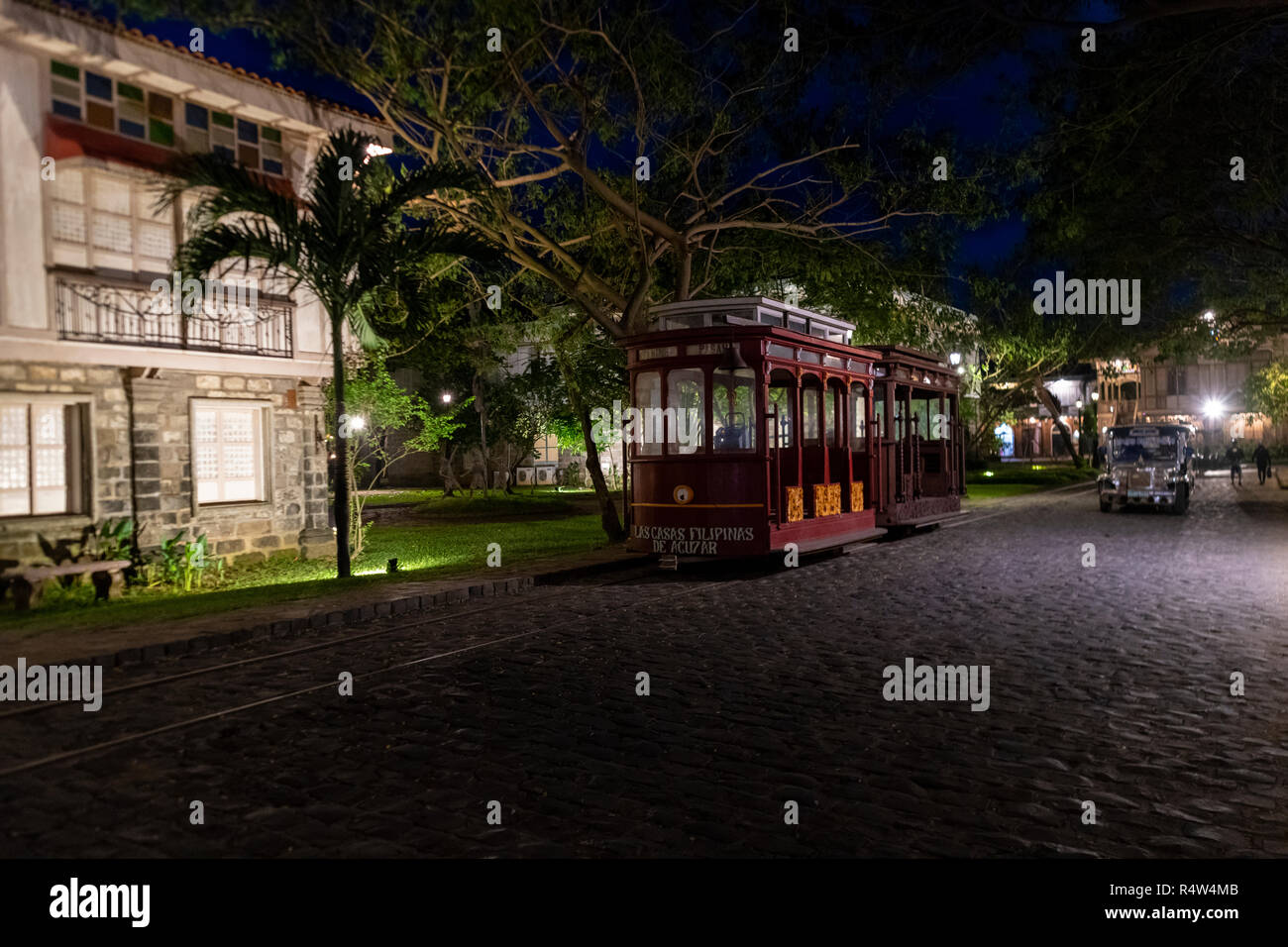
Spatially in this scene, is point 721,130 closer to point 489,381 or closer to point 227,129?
point 227,129

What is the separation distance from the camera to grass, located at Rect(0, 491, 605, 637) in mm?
11461

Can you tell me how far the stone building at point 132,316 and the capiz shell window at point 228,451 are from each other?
3cm

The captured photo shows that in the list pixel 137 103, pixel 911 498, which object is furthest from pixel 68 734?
pixel 911 498

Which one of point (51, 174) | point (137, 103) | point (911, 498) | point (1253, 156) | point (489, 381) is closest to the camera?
point (51, 174)

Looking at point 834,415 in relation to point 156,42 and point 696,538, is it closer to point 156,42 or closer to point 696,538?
point 696,538

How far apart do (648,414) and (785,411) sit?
2.47 metres

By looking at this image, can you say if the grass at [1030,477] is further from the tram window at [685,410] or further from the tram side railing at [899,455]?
the tram window at [685,410]

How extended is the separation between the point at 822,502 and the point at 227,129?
38.0 feet

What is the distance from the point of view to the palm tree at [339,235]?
12.9 meters

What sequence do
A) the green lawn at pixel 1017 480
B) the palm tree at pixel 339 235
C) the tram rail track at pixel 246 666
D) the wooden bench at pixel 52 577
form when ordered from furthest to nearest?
1. the green lawn at pixel 1017 480
2. the palm tree at pixel 339 235
3. the wooden bench at pixel 52 577
4. the tram rail track at pixel 246 666

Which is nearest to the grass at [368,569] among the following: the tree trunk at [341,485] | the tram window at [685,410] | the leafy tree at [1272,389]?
the tree trunk at [341,485]

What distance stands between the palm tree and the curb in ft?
7.69
